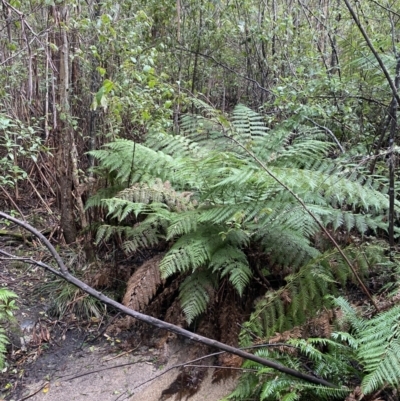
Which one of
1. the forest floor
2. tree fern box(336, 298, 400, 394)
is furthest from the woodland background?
the forest floor

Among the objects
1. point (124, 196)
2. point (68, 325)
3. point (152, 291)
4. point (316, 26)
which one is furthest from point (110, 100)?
point (316, 26)

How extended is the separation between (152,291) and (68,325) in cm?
90

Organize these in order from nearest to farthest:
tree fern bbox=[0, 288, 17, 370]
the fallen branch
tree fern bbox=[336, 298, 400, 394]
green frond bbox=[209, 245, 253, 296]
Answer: the fallen branch → tree fern bbox=[336, 298, 400, 394] → green frond bbox=[209, 245, 253, 296] → tree fern bbox=[0, 288, 17, 370]

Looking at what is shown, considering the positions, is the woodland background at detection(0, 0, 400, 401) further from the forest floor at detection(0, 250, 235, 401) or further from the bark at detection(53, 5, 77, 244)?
the forest floor at detection(0, 250, 235, 401)

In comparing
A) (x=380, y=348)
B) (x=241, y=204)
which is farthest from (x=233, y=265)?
(x=380, y=348)

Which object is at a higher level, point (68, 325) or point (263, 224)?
point (263, 224)

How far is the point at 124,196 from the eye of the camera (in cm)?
291

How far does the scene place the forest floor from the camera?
2.42 m

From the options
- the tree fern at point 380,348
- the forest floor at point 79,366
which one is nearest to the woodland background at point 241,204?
the tree fern at point 380,348

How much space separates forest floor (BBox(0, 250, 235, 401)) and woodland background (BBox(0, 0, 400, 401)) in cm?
18

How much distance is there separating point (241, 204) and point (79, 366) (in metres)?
1.62

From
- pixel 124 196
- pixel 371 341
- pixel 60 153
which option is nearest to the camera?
pixel 371 341

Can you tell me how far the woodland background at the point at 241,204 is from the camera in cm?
190

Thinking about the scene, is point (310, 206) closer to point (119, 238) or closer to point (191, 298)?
point (191, 298)
